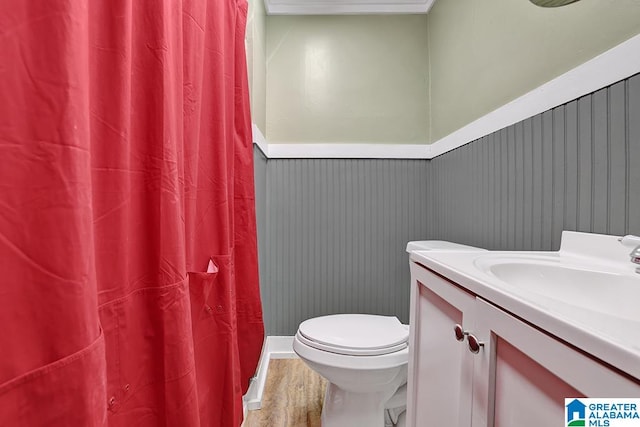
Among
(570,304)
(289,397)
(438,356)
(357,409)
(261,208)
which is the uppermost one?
(261,208)

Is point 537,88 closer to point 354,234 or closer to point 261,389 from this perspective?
point 354,234

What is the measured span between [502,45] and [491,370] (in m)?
1.26

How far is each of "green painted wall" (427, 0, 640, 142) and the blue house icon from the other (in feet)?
2.85

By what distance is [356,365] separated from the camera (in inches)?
42.7

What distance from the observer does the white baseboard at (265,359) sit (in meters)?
1.41

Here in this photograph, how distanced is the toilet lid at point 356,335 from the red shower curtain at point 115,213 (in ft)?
1.25

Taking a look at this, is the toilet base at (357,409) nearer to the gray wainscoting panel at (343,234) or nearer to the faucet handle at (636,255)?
the gray wainscoting panel at (343,234)

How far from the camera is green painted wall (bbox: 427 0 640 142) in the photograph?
2.66ft

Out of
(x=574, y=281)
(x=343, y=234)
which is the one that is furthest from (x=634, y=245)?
(x=343, y=234)

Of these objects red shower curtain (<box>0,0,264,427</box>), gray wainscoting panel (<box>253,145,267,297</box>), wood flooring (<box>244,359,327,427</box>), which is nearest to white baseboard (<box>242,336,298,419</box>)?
wood flooring (<box>244,359,327,427</box>)

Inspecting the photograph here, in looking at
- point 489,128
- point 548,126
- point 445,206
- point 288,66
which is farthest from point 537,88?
point 288,66

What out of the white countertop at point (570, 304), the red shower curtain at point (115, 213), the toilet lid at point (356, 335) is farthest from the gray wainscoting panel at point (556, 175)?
the red shower curtain at point (115, 213)

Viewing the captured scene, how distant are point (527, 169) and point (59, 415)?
1296mm

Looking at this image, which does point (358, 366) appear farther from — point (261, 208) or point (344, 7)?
point (344, 7)
